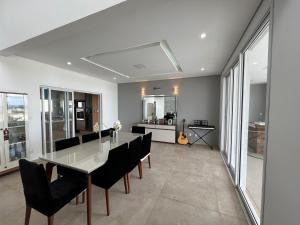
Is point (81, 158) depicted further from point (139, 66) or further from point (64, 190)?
point (139, 66)

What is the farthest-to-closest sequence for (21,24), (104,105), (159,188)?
(104,105) < (159,188) < (21,24)

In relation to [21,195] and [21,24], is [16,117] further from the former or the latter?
[21,24]

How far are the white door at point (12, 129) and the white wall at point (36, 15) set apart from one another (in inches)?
47.7

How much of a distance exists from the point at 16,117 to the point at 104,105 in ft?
10.2

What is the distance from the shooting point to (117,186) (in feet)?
8.46

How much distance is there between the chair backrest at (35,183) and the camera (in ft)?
4.37

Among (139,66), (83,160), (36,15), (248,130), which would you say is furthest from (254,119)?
(36,15)

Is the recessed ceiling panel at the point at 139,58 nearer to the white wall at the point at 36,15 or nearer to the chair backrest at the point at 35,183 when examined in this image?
the white wall at the point at 36,15

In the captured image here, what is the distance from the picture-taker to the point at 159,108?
240 inches

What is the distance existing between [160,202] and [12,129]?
12.2 feet

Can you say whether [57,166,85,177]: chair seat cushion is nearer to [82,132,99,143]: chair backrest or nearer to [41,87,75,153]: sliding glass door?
[82,132,99,143]: chair backrest

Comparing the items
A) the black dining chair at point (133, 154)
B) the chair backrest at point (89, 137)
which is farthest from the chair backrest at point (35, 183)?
the chair backrest at point (89, 137)

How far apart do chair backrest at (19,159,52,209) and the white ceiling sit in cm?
171

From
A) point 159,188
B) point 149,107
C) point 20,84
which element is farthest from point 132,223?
point 149,107
